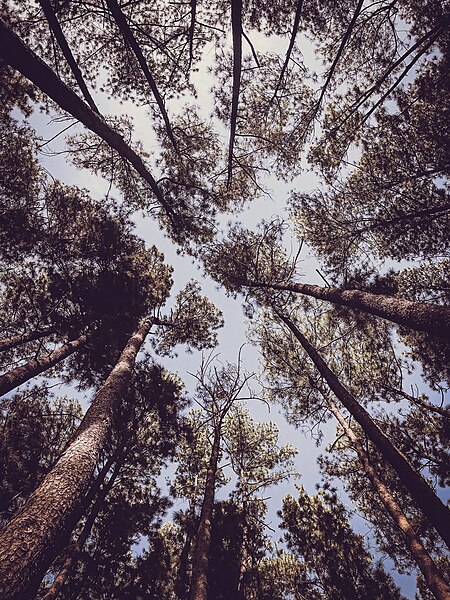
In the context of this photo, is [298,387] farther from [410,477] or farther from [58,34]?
[58,34]

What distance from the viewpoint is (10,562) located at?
81.5 inches

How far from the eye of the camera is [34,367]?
7340 mm

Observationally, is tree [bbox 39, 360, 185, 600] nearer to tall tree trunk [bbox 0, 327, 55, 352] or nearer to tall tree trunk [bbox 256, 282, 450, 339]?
tall tree trunk [bbox 0, 327, 55, 352]

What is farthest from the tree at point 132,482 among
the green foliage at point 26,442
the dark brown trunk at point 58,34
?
the dark brown trunk at point 58,34

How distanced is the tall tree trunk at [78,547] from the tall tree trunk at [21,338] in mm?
4170

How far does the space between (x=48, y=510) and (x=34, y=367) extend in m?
5.69

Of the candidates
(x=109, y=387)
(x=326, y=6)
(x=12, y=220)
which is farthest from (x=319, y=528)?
(x=326, y=6)

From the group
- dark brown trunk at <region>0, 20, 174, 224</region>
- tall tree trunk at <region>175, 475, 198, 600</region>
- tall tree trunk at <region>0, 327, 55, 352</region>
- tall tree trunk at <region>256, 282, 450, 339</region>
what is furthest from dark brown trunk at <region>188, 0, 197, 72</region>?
tall tree trunk at <region>175, 475, 198, 600</region>

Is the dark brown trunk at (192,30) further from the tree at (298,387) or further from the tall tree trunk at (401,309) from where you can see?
the tree at (298,387)

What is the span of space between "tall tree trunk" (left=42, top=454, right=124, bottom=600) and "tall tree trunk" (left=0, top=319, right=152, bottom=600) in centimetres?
447

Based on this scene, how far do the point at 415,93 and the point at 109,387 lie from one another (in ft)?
27.4

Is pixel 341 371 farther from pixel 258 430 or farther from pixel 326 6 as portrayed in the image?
pixel 326 6

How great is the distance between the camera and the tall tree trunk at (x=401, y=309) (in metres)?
3.72

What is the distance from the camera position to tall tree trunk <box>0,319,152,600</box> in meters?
2.07
